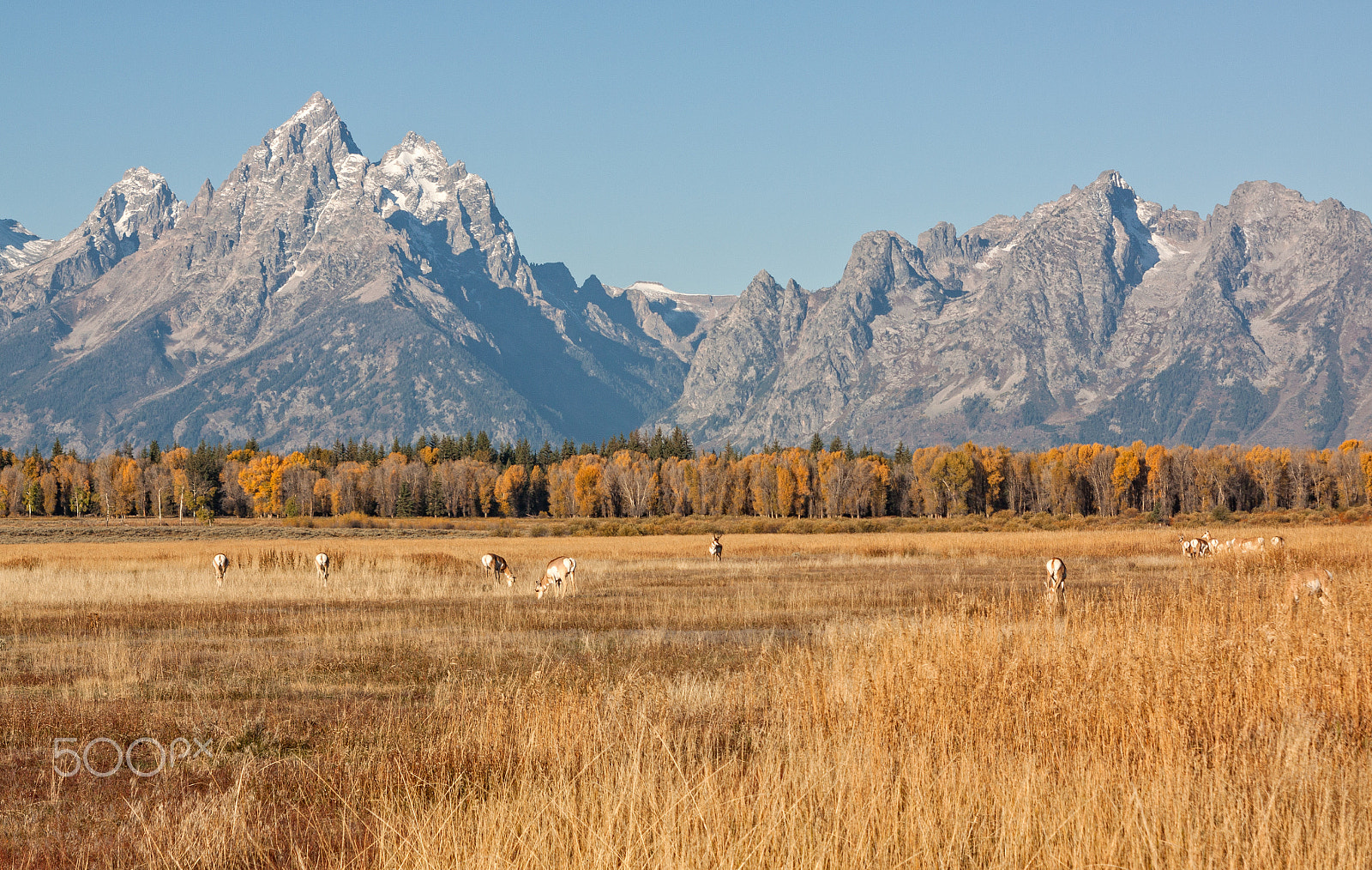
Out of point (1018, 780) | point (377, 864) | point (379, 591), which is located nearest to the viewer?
point (377, 864)

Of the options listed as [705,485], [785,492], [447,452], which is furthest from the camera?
[447,452]

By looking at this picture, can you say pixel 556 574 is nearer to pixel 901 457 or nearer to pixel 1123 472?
pixel 1123 472

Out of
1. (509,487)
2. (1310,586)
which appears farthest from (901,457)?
(1310,586)

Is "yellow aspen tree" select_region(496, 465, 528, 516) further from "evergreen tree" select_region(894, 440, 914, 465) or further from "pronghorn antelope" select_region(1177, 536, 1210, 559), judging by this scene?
"pronghorn antelope" select_region(1177, 536, 1210, 559)

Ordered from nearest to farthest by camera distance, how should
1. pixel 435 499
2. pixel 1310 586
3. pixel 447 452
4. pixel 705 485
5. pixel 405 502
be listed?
1. pixel 1310 586
2. pixel 405 502
3. pixel 435 499
4. pixel 705 485
5. pixel 447 452

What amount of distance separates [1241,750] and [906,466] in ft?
570

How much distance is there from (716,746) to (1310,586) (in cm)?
1454

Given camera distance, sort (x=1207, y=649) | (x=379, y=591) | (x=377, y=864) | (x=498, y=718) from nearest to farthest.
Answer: (x=377, y=864), (x=498, y=718), (x=1207, y=649), (x=379, y=591)

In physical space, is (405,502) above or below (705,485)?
above

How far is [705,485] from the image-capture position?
548ft

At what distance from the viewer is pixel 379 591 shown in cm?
3306

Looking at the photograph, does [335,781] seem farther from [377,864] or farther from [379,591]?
[379,591]

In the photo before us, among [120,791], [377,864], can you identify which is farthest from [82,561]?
[377,864]

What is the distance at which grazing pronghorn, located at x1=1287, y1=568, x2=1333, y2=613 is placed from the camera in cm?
1818
